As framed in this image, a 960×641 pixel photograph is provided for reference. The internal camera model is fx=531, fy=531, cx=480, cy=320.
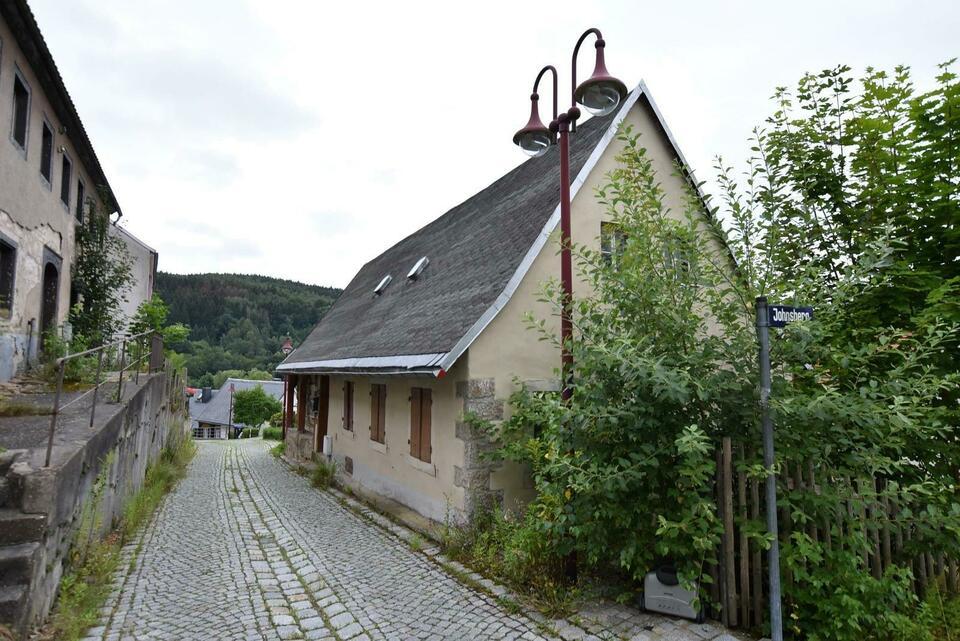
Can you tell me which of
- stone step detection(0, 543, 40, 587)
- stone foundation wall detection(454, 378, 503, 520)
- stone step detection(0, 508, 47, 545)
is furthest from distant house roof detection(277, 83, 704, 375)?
stone step detection(0, 543, 40, 587)

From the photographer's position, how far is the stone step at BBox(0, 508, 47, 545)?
149 inches

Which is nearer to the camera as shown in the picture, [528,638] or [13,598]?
[13,598]

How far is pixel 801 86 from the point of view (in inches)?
224

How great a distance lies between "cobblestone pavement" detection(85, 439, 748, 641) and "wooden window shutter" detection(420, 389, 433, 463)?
119 cm

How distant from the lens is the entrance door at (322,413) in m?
13.3

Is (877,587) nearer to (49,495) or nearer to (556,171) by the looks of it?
(49,495)

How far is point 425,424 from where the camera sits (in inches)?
308

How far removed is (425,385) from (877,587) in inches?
219

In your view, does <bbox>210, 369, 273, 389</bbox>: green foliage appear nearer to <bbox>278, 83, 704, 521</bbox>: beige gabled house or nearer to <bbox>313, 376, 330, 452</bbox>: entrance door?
<bbox>313, 376, 330, 452</bbox>: entrance door

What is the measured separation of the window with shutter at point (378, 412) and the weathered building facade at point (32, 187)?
19.3 ft

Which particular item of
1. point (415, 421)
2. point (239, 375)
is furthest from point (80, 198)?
point (239, 375)

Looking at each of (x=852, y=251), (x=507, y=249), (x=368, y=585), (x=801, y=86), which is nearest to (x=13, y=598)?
(x=368, y=585)

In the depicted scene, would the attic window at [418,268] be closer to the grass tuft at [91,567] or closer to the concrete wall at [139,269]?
the grass tuft at [91,567]

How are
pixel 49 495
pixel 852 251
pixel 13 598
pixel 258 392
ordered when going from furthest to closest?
pixel 258 392
pixel 852 251
pixel 49 495
pixel 13 598
